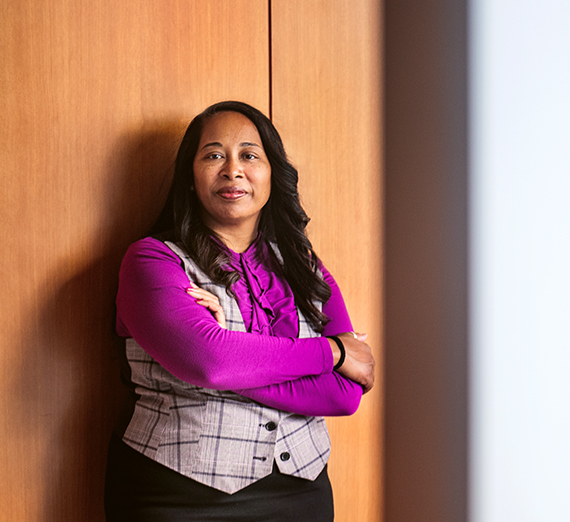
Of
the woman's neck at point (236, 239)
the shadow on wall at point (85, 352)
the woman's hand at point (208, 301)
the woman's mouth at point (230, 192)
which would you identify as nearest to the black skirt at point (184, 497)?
the shadow on wall at point (85, 352)

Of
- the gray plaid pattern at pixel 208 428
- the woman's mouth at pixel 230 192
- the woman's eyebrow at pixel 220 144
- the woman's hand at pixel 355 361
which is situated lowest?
the gray plaid pattern at pixel 208 428

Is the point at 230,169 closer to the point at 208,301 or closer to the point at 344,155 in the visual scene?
the point at 208,301

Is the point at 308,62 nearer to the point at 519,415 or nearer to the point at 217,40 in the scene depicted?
the point at 217,40

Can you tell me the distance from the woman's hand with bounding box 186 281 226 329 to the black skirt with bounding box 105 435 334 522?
38 centimetres

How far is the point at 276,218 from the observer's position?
1.71m

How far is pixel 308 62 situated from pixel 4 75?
101 centimetres

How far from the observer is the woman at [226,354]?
1.32m

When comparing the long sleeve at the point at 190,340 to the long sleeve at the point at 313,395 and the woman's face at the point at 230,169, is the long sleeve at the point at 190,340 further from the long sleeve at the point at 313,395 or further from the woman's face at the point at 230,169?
the woman's face at the point at 230,169

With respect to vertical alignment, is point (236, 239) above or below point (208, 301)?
above

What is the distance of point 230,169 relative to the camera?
1.51 m

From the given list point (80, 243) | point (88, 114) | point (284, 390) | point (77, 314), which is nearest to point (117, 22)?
point (88, 114)

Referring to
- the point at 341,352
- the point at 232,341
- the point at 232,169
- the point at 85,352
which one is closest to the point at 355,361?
the point at 341,352

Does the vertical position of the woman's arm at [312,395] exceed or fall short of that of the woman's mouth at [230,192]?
it falls short

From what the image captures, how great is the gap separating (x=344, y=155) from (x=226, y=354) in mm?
1083
